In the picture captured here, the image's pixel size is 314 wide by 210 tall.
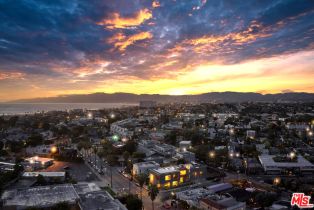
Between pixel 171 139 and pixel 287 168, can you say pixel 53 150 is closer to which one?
pixel 171 139

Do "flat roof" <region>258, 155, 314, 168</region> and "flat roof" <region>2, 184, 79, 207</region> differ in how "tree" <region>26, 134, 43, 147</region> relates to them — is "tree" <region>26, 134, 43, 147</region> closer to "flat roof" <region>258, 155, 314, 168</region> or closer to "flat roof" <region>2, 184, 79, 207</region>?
"flat roof" <region>2, 184, 79, 207</region>

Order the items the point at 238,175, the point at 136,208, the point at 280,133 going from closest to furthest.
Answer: the point at 136,208 < the point at 238,175 < the point at 280,133

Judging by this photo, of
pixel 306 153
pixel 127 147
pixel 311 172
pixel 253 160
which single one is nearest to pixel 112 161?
pixel 127 147

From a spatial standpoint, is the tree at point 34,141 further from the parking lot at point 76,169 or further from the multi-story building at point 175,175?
the multi-story building at point 175,175

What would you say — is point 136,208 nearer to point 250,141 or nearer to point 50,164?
point 50,164

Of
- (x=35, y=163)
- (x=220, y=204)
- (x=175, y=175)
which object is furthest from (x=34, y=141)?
(x=220, y=204)

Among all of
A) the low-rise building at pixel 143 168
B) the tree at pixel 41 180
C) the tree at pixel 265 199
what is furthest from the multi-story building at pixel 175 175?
the tree at pixel 41 180

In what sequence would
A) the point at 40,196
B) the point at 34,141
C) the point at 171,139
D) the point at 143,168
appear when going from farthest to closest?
the point at 171,139 < the point at 34,141 < the point at 143,168 < the point at 40,196

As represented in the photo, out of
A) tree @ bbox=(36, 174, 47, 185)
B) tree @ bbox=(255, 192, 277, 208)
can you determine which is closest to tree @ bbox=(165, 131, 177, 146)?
tree @ bbox=(36, 174, 47, 185)
